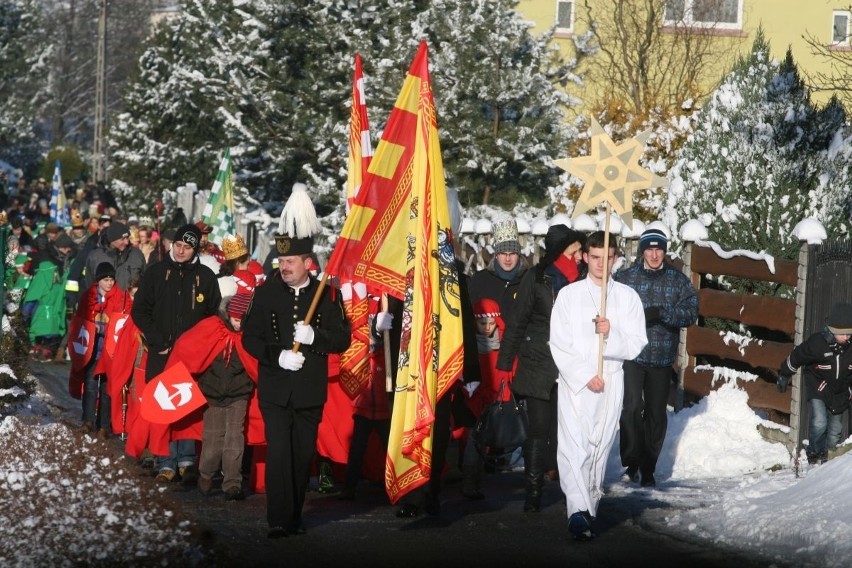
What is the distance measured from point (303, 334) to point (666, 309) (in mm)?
3527

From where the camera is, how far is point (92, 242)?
2159 centimetres

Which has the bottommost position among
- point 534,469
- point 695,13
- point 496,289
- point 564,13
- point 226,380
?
point 534,469

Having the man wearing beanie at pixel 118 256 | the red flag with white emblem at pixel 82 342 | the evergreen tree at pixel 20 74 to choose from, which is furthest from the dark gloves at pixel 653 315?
the evergreen tree at pixel 20 74

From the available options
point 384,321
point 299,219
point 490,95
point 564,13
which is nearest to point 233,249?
point 384,321

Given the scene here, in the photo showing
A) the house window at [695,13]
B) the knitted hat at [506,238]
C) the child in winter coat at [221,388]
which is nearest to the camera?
the child in winter coat at [221,388]

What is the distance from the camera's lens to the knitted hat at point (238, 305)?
1108 centimetres

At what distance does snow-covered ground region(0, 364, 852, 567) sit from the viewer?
8.34 m

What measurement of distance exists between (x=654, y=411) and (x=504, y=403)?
5.44 ft

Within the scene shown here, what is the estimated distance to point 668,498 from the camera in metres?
10.8

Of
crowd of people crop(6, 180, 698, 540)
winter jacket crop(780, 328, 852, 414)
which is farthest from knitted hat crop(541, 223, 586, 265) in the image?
winter jacket crop(780, 328, 852, 414)

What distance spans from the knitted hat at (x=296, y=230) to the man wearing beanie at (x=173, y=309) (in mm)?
2349

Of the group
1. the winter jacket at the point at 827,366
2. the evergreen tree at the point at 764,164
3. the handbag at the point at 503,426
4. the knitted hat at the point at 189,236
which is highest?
the evergreen tree at the point at 764,164

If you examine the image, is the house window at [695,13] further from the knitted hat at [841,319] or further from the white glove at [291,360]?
the white glove at [291,360]

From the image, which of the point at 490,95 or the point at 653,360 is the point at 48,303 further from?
the point at 653,360
